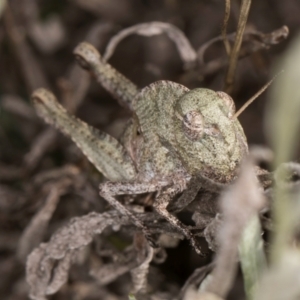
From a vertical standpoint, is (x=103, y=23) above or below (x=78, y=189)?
above

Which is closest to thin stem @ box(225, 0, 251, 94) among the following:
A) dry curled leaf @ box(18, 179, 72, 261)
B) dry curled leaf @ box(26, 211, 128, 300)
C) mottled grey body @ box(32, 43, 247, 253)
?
mottled grey body @ box(32, 43, 247, 253)

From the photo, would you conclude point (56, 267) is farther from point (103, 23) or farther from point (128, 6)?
point (128, 6)

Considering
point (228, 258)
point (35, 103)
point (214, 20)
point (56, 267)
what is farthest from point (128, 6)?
point (228, 258)

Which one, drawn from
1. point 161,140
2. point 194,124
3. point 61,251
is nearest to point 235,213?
point 194,124

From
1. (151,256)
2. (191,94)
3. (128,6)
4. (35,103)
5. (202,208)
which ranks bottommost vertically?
(151,256)

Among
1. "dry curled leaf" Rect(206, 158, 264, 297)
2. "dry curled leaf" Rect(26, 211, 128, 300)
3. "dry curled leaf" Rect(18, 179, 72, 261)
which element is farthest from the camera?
"dry curled leaf" Rect(18, 179, 72, 261)

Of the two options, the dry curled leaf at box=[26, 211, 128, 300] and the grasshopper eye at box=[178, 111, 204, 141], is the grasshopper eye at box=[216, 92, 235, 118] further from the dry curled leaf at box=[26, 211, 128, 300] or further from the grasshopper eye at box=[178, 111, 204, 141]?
the dry curled leaf at box=[26, 211, 128, 300]

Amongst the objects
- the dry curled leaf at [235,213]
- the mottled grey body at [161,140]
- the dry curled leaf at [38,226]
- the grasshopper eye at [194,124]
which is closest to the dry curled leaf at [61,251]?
the mottled grey body at [161,140]

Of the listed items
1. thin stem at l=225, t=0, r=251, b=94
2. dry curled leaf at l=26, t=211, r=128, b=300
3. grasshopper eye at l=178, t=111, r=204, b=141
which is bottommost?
dry curled leaf at l=26, t=211, r=128, b=300
